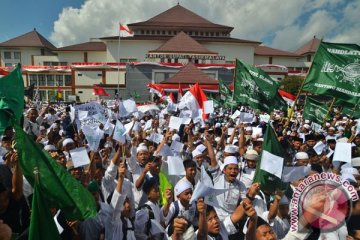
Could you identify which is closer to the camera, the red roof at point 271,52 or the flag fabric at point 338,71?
the flag fabric at point 338,71

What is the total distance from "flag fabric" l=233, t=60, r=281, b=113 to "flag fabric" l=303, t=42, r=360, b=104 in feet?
4.71

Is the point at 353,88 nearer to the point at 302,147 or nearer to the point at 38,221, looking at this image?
the point at 302,147

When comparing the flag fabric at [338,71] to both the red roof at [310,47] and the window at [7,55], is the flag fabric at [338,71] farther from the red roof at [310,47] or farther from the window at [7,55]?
the window at [7,55]

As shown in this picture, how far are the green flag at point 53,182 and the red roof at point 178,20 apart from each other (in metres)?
60.2

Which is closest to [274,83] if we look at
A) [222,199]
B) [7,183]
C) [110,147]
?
[110,147]

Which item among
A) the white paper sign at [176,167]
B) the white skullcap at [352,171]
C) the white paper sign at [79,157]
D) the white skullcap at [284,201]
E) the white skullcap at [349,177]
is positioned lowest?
the white skullcap at [284,201]

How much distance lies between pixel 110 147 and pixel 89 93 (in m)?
50.5

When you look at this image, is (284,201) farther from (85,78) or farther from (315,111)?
(85,78)

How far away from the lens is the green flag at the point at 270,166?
13.5ft

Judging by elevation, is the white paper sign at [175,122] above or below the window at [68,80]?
below

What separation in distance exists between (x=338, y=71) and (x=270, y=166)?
12.9 ft

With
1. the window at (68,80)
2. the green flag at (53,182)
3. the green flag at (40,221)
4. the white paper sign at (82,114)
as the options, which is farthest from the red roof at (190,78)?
the green flag at (40,221)

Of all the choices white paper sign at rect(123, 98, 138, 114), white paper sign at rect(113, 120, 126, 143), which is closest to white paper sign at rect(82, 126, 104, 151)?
white paper sign at rect(113, 120, 126, 143)

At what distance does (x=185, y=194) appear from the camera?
3926 mm
